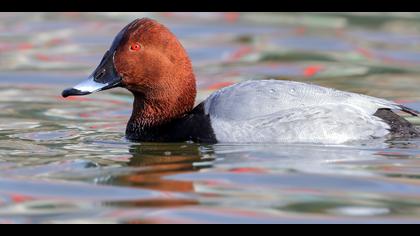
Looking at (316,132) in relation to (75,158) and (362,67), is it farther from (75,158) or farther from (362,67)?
(362,67)

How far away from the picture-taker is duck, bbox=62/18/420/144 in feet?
25.3

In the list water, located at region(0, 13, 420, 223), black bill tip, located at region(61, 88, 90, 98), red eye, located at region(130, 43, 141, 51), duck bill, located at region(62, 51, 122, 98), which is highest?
red eye, located at region(130, 43, 141, 51)

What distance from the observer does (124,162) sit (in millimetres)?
7340

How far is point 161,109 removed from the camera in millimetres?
8156

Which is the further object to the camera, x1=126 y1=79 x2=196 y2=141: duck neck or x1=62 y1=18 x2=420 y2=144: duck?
x1=126 y1=79 x2=196 y2=141: duck neck

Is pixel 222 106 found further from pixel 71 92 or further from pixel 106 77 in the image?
pixel 71 92

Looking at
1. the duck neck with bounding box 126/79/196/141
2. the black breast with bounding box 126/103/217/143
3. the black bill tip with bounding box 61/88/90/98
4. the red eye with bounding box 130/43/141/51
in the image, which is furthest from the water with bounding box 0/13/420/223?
the red eye with bounding box 130/43/141/51

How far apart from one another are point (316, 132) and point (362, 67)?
170 inches

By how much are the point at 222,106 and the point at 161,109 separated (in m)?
0.58

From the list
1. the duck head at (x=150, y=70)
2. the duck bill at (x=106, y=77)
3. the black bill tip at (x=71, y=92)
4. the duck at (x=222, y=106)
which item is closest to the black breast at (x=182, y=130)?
the duck at (x=222, y=106)

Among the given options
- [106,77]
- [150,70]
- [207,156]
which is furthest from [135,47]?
[207,156]

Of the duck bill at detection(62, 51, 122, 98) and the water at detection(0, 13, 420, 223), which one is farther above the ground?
the duck bill at detection(62, 51, 122, 98)

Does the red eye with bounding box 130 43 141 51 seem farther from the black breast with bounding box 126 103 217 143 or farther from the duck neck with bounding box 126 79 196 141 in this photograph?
the black breast with bounding box 126 103 217 143
